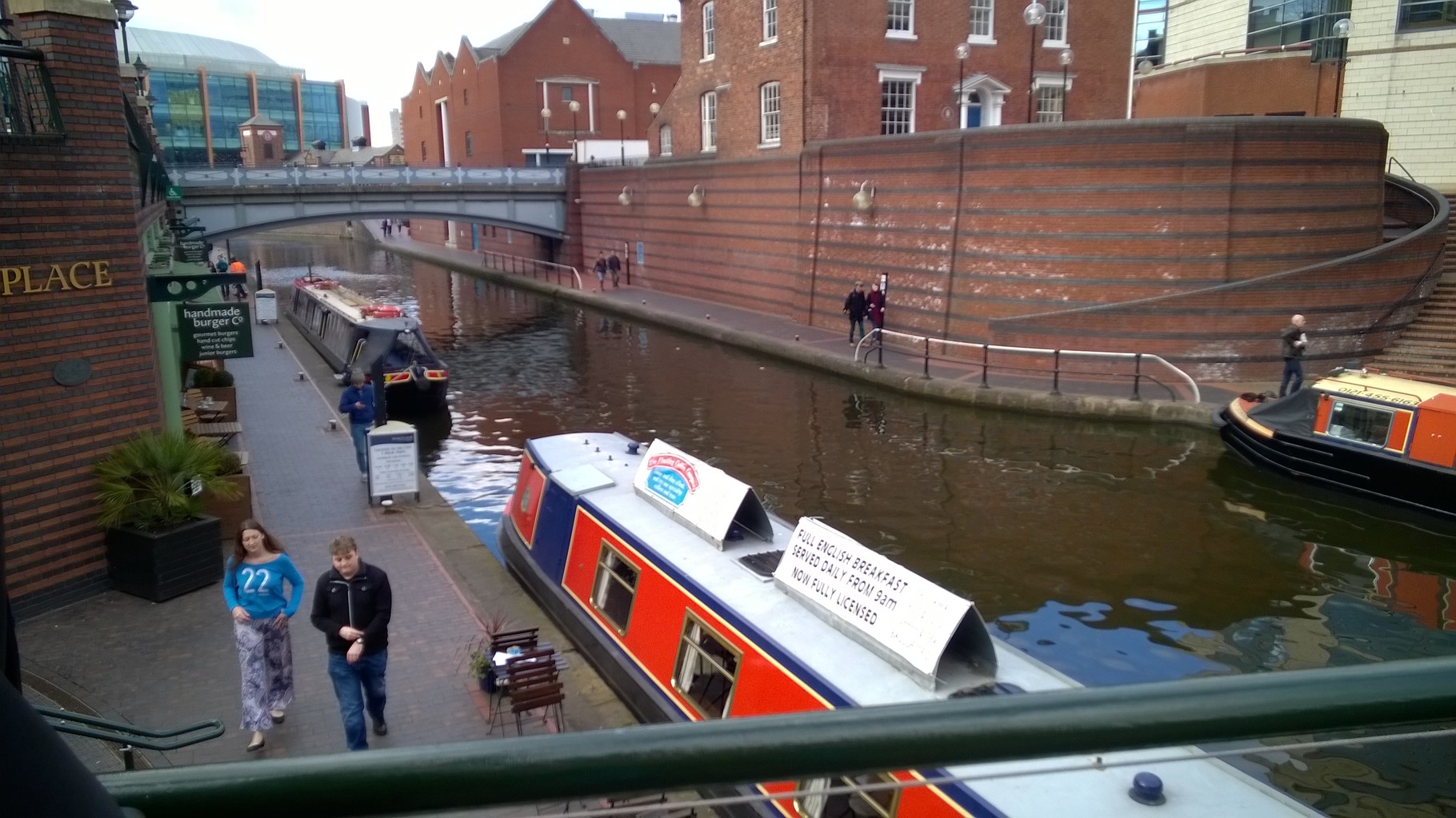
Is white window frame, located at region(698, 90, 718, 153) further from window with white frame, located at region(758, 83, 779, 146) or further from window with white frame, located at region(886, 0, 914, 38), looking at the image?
window with white frame, located at region(886, 0, 914, 38)

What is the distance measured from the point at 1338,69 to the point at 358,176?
32462 millimetres

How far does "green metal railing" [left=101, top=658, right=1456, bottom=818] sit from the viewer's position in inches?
40.1

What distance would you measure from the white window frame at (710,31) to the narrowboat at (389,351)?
50.8 feet

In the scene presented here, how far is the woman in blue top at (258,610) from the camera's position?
7266 millimetres

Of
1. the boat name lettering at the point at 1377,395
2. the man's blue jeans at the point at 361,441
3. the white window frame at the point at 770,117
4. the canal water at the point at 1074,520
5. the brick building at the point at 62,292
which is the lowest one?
the canal water at the point at 1074,520

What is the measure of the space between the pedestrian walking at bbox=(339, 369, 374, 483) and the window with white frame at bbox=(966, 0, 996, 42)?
2444 centimetres

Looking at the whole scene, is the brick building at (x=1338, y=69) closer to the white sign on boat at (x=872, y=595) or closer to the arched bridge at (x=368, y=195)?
the arched bridge at (x=368, y=195)

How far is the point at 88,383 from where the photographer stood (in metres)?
9.91

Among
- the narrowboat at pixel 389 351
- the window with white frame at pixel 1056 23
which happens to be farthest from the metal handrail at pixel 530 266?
the window with white frame at pixel 1056 23

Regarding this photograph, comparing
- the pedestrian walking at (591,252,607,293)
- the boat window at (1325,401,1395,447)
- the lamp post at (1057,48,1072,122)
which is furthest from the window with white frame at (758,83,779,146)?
the boat window at (1325,401,1395,447)

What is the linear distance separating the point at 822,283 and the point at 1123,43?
49.3 ft

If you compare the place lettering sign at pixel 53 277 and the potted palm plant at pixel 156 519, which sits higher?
the place lettering sign at pixel 53 277

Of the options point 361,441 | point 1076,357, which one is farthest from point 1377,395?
point 361,441

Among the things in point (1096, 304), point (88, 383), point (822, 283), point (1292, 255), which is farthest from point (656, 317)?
point (88, 383)
